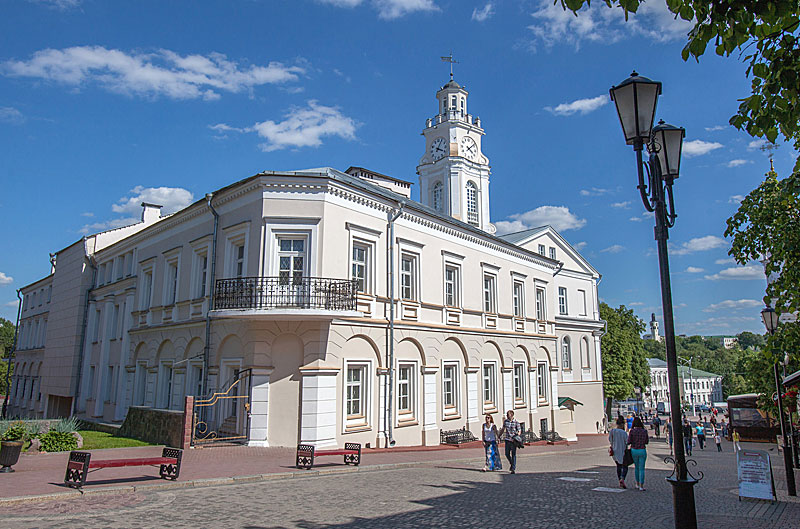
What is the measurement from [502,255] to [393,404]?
11.2m

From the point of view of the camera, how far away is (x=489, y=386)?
25562 mm

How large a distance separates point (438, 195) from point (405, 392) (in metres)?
20.7

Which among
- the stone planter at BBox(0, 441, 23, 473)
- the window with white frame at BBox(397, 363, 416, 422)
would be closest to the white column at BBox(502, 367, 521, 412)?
the window with white frame at BBox(397, 363, 416, 422)

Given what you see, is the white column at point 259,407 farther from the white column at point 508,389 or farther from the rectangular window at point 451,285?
the white column at point 508,389

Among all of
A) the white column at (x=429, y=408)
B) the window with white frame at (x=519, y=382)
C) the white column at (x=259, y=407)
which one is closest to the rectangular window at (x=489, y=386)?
the window with white frame at (x=519, y=382)

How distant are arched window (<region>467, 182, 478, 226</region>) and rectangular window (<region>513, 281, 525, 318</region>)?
9514 millimetres

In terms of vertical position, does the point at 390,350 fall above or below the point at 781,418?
above

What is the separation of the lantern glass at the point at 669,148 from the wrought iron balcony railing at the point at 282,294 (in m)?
11.7

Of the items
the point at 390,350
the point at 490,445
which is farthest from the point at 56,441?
the point at 490,445

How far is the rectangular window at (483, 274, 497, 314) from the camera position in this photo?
1033 inches

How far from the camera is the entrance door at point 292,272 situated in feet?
56.2

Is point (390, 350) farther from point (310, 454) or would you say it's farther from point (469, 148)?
point (469, 148)

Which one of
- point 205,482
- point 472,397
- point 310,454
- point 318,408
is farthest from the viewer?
point 472,397

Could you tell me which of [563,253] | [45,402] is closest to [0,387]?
[45,402]
